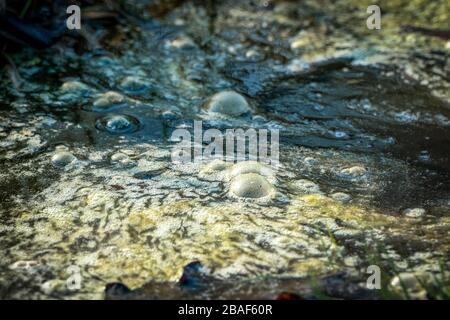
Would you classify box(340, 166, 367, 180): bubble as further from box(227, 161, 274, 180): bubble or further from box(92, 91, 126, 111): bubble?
box(92, 91, 126, 111): bubble

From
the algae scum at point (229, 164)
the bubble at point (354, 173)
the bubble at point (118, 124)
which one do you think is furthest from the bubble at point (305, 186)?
the bubble at point (118, 124)

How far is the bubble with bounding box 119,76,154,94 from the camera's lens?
2.44 m

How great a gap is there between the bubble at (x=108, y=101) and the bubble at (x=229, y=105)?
0.35 metres

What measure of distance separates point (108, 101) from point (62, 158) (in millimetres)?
475

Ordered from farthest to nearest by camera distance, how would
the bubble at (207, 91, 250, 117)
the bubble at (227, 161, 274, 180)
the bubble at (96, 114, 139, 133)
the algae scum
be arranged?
the bubble at (207, 91, 250, 117)
the bubble at (96, 114, 139, 133)
the bubble at (227, 161, 274, 180)
the algae scum

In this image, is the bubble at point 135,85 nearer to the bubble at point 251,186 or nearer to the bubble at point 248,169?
the bubble at point 248,169

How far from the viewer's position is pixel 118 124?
7.07 ft

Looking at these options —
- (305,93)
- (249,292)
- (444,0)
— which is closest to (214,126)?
(305,93)

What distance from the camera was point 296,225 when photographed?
158 cm

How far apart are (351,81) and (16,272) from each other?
167cm

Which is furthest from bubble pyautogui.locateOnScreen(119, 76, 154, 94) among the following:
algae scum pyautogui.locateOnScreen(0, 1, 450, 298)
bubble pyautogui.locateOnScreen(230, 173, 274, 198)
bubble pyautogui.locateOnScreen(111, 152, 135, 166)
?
bubble pyautogui.locateOnScreen(230, 173, 274, 198)

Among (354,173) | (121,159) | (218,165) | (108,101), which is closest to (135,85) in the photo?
(108,101)

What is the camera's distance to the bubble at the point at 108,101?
2295mm

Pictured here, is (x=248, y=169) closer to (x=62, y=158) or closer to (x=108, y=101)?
(x=62, y=158)
